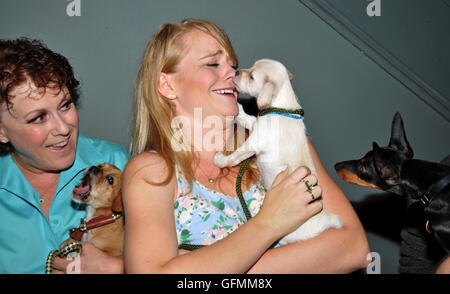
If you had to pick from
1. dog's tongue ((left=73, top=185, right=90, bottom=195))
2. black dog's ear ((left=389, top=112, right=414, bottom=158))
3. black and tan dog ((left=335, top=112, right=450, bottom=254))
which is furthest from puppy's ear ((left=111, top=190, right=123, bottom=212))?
black dog's ear ((left=389, top=112, right=414, bottom=158))

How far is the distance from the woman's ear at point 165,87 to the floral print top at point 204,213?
372mm

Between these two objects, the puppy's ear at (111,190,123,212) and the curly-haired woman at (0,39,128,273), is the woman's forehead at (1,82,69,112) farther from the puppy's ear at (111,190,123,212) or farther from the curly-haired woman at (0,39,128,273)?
the puppy's ear at (111,190,123,212)

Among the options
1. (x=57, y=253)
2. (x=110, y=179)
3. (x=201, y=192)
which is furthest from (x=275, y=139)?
(x=57, y=253)

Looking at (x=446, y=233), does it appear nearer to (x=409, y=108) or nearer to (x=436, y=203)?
(x=436, y=203)

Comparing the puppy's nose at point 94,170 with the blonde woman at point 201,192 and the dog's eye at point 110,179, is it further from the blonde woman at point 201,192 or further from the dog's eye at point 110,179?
the blonde woman at point 201,192

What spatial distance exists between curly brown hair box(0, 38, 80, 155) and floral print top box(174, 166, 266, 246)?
2.37 ft

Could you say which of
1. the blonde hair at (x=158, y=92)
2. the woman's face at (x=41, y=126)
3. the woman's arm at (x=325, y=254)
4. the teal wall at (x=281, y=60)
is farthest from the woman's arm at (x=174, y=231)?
the teal wall at (x=281, y=60)

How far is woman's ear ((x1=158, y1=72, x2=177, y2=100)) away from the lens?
1796mm

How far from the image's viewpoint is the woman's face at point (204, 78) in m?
1.68

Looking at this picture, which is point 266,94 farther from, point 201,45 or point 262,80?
point 201,45

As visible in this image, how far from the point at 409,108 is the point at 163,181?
6.72 feet

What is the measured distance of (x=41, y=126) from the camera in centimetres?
172

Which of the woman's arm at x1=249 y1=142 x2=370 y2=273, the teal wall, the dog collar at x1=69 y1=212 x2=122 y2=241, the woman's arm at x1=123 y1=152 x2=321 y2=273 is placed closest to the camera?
the woman's arm at x1=123 y1=152 x2=321 y2=273
